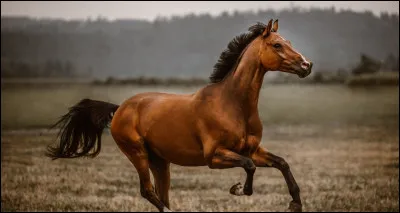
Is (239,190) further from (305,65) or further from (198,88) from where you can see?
(198,88)

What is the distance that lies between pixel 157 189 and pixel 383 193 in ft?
50.8

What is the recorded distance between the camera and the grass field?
17469 millimetres

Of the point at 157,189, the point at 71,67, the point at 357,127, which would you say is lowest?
the point at 357,127

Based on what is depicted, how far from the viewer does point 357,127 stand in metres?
21.3

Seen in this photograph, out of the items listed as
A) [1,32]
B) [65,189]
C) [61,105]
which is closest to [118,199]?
[65,189]

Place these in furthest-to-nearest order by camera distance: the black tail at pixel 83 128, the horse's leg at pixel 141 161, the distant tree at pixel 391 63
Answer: the distant tree at pixel 391 63, the black tail at pixel 83 128, the horse's leg at pixel 141 161

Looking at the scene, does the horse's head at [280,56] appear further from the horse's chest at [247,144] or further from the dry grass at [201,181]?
the dry grass at [201,181]

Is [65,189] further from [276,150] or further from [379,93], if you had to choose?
[379,93]

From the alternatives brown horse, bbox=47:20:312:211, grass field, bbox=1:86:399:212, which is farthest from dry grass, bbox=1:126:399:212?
brown horse, bbox=47:20:312:211

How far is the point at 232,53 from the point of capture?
140 inches

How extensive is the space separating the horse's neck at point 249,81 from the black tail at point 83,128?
1.15 m

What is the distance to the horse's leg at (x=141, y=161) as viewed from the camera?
3.74 m

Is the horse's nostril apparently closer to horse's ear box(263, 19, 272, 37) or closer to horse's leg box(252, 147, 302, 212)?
Answer: horse's ear box(263, 19, 272, 37)

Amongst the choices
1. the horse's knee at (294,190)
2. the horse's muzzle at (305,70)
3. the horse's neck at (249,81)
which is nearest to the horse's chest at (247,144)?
the horse's neck at (249,81)
